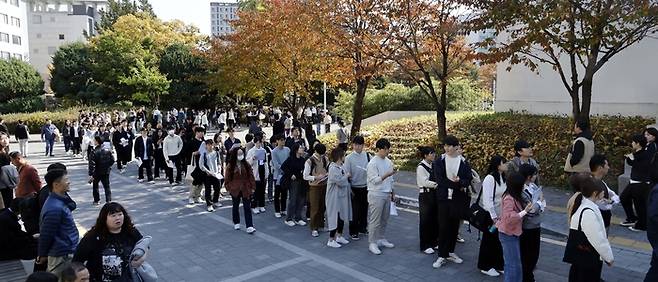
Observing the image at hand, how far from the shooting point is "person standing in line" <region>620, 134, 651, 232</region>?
309 inches

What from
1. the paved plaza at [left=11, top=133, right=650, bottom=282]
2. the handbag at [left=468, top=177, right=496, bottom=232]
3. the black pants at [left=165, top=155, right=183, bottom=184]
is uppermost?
the handbag at [left=468, top=177, right=496, bottom=232]

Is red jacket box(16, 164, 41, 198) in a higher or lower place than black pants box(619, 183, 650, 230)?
higher

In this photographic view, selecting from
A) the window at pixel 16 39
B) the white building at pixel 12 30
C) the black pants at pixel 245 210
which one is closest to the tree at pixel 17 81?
the white building at pixel 12 30

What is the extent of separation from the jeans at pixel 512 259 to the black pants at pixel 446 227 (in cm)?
128

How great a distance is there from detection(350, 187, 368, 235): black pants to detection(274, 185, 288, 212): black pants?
6.32 feet

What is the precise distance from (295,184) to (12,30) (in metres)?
71.9

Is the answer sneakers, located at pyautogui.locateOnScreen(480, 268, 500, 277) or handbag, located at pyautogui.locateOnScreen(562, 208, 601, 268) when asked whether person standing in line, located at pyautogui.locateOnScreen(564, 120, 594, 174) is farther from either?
handbag, located at pyautogui.locateOnScreen(562, 208, 601, 268)

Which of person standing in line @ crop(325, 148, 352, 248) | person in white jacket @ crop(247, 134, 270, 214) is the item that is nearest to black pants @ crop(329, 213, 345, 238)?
person standing in line @ crop(325, 148, 352, 248)

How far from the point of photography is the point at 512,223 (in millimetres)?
5465

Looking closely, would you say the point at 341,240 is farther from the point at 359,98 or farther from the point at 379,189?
the point at 359,98

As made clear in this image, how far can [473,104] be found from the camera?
86.0 feet

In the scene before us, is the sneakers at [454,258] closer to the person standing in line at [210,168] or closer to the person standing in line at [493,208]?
the person standing in line at [493,208]

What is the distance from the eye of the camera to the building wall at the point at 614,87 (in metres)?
14.9

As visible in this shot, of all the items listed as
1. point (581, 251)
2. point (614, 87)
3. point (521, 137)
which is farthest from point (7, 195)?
point (614, 87)
